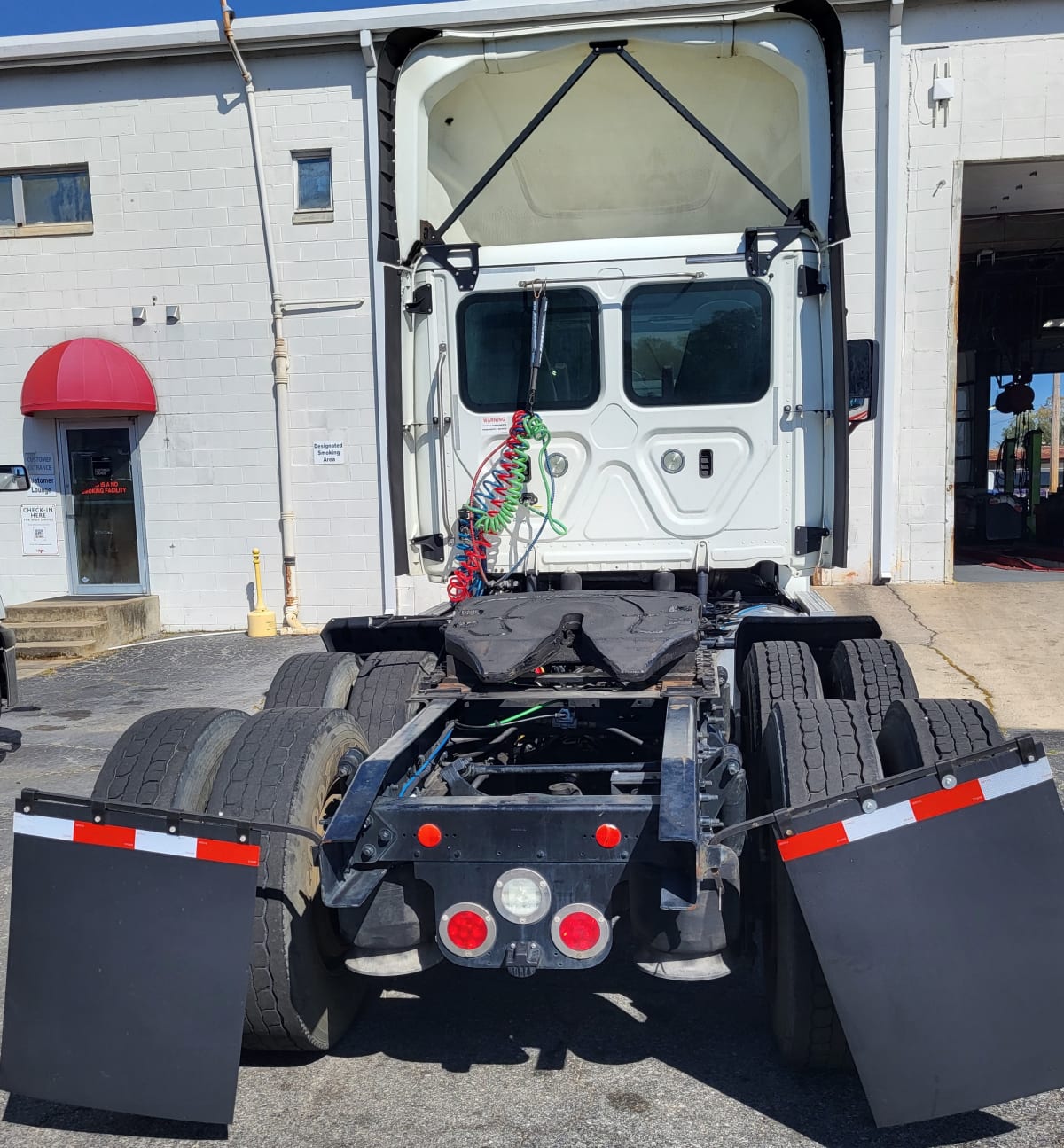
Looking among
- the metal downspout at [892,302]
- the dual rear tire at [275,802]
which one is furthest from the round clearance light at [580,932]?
the metal downspout at [892,302]

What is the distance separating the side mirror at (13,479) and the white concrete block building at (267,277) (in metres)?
3.65

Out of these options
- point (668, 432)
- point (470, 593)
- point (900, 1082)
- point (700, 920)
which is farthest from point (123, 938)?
point (668, 432)

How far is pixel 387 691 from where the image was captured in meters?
4.61

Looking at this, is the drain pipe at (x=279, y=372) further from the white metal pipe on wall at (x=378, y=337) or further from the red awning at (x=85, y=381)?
the red awning at (x=85, y=381)

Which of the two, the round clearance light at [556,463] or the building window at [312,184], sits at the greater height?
the building window at [312,184]

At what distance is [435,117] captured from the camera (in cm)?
557

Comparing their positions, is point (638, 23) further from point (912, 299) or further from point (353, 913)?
point (912, 299)

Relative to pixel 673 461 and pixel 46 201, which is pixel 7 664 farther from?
pixel 46 201

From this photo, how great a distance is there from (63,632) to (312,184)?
210 inches

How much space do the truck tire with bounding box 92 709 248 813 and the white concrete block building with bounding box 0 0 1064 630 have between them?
23.1 ft

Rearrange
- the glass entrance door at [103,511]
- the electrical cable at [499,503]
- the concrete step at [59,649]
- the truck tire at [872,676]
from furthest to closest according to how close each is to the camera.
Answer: the glass entrance door at [103,511], the concrete step at [59,649], the electrical cable at [499,503], the truck tire at [872,676]

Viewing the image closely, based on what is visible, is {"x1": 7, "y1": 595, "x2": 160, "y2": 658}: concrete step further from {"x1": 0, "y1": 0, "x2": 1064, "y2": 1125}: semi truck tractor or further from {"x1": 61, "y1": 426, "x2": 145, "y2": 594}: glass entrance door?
{"x1": 0, "y1": 0, "x2": 1064, "y2": 1125}: semi truck tractor

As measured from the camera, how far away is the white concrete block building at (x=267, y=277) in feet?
33.6

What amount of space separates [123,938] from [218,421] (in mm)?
9422
